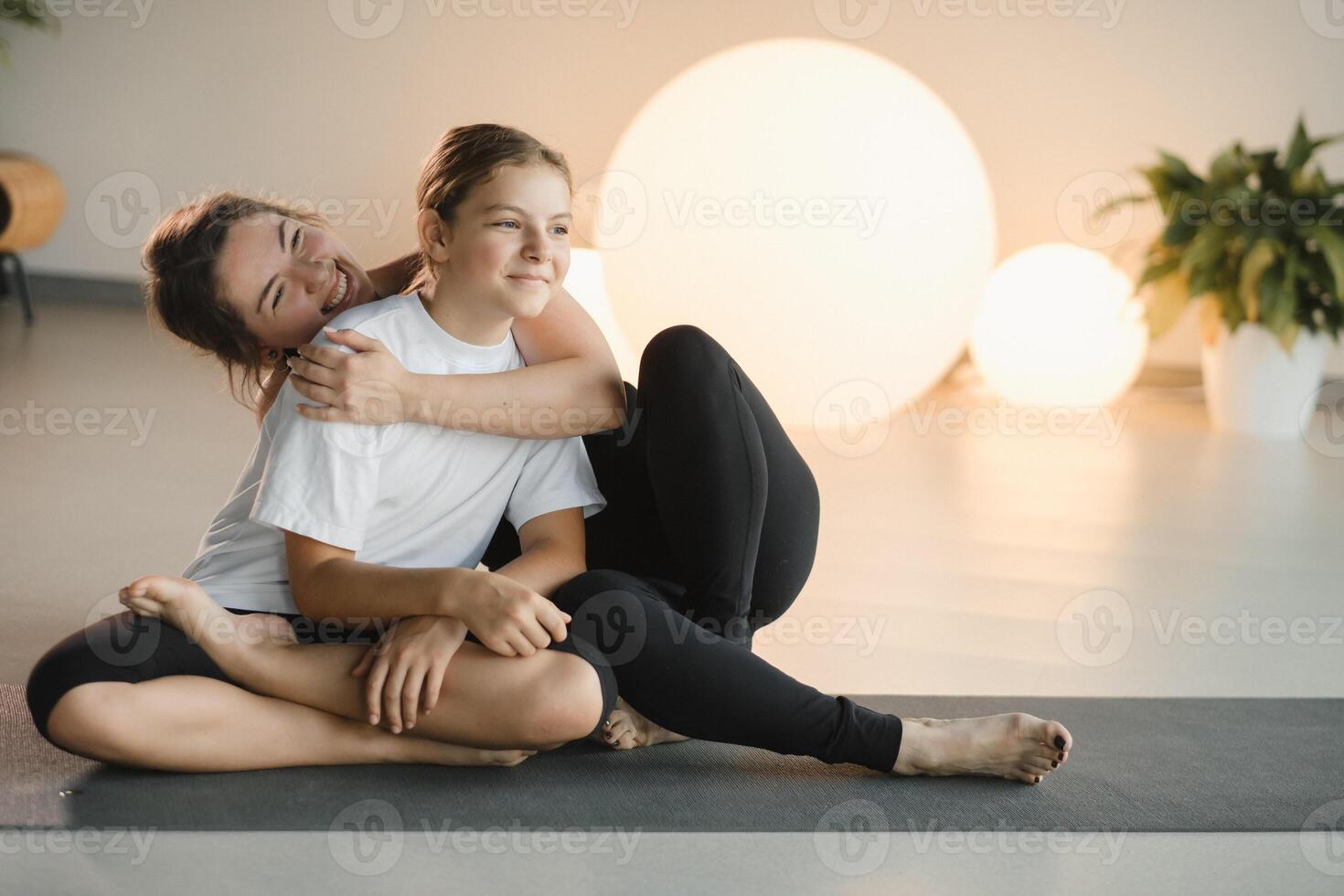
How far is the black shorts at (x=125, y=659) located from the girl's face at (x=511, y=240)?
12.1 inches

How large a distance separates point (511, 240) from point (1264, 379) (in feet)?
8.64

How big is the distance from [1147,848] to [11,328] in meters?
3.67

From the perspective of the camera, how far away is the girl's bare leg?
1.11 metres

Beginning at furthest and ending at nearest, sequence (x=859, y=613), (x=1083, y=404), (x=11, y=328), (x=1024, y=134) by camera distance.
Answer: (x=1024, y=134) < (x=11, y=328) < (x=1083, y=404) < (x=859, y=613)

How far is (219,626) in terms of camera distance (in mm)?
1140

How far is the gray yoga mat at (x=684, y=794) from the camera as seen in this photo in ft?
3.57

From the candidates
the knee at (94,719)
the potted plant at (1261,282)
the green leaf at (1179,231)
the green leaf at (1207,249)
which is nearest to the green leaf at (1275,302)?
the potted plant at (1261,282)

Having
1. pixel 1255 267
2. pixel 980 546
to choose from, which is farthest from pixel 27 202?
pixel 1255 267

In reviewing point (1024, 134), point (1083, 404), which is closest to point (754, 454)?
point (1083, 404)

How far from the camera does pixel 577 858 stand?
3.45 feet

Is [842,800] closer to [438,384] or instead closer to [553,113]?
[438,384]

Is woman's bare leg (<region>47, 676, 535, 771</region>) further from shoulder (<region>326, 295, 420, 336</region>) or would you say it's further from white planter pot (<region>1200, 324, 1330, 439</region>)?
white planter pot (<region>1200, 324, 1330, 439</region>)

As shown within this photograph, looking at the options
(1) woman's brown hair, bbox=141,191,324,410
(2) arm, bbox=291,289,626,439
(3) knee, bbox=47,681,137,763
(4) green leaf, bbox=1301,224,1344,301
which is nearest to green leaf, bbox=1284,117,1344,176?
(4) green leaf, bbox=1301,224,1344,301

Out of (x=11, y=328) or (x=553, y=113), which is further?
(x=553, y=113)
